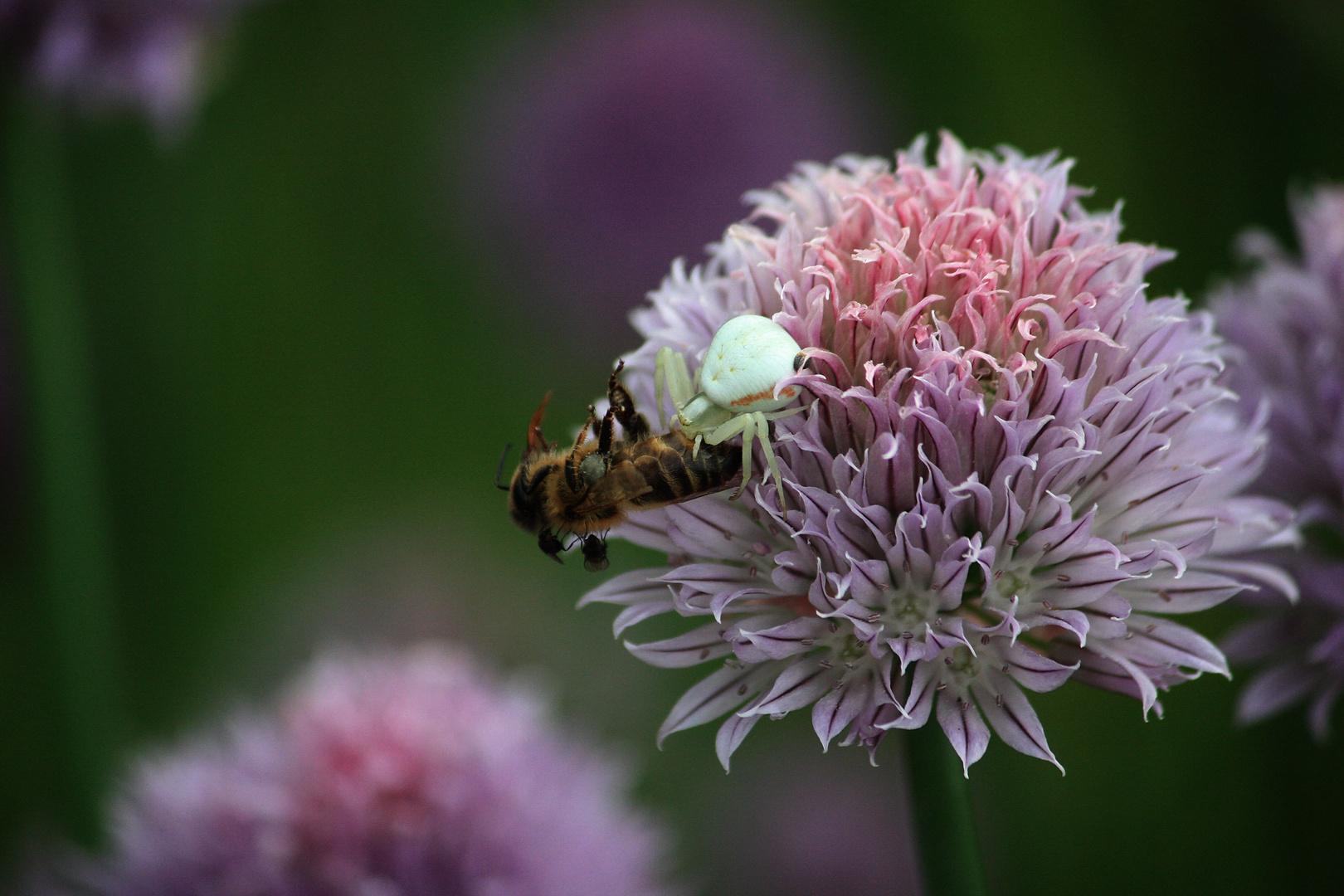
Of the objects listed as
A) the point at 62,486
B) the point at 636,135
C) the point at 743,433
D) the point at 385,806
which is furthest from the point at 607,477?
the point at 636,135

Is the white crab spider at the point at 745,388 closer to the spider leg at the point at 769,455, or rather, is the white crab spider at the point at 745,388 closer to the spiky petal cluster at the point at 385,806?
the spider leg at the point at 769,455

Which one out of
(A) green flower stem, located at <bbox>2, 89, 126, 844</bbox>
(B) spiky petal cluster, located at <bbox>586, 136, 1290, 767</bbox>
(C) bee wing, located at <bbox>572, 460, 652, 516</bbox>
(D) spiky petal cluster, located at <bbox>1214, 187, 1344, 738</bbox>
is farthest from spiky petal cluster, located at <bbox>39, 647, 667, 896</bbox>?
(D) spiky petal cluster, located at <bbox>1214, 187, 1344, 738</bbox>

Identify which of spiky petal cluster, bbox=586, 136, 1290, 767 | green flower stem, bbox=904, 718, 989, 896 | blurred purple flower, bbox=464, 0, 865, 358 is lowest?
green flower stem, bbox=904, 718, 989, 896

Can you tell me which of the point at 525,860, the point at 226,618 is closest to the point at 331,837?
the point at 525,860

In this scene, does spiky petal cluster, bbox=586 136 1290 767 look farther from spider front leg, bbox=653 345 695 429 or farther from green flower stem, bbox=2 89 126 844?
green flower stem, bbox=2 89 126 844

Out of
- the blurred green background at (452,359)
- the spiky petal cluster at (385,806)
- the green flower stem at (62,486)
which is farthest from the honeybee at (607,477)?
the blurred green background at (452,359)

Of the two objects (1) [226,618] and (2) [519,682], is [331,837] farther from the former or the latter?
(1) [226,618]
